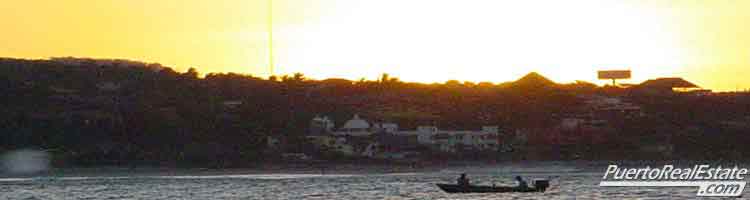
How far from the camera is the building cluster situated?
151125mm

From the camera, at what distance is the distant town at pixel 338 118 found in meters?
150

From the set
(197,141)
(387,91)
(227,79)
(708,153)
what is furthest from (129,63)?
(708,153)

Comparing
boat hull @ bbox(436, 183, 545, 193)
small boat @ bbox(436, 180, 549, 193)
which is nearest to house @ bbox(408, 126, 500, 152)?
small boat @ bbox(436, 180, 549, 193)

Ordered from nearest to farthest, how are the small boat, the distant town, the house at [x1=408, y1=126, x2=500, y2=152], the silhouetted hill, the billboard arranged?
the small boat → the distant town → the house at [x1=408, y1=126, x2=500, y2=152] → the silhouetted hill → the billboard

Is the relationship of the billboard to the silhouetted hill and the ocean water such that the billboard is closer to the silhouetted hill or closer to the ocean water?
the silhouetted hill

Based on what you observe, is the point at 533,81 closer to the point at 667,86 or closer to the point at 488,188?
the point at 667,86

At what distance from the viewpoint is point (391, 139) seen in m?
154

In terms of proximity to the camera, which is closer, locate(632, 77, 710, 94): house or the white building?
the white building

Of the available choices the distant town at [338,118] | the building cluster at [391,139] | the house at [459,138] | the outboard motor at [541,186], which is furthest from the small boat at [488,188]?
the house at [459,138]

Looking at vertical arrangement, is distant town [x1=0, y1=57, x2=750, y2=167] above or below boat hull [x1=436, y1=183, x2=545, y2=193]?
above

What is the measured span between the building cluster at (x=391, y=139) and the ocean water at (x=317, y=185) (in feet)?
40.0

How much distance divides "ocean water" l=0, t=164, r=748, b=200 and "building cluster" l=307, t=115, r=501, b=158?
1219 centimetres

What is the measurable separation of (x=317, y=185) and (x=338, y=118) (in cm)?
5397

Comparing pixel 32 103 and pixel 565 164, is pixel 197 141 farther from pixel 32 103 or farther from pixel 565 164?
pixel 565 164
